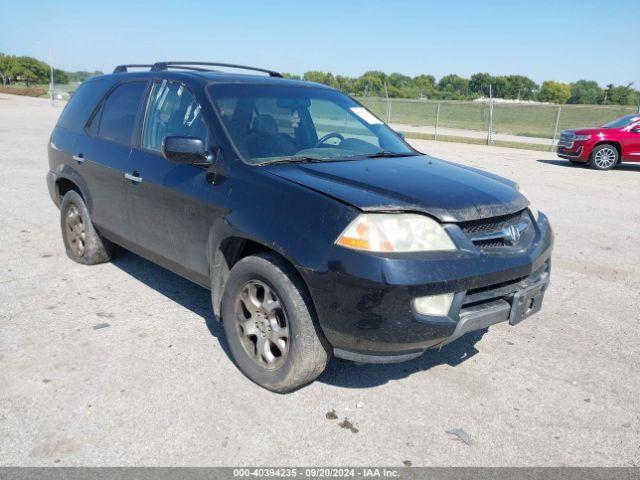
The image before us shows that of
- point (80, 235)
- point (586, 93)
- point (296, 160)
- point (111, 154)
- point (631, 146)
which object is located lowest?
point (80, 235)

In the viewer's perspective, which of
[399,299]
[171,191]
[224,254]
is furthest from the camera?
[171,191]

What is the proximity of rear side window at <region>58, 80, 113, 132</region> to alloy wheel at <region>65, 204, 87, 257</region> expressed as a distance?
78 centimetres

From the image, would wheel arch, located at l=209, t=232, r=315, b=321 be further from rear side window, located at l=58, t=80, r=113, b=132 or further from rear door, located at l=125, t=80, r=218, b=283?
rear side window, located at l=58, t=80, r=113, b=132

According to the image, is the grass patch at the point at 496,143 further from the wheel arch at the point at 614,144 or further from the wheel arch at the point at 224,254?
the wheel arch at the point at 224,254

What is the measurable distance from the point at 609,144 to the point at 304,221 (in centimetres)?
1422

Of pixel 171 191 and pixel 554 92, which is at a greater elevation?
pixel 554 92

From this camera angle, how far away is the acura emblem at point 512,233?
3096 mm

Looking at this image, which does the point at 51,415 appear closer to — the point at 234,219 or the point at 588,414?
the point at 234,219

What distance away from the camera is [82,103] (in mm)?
5094

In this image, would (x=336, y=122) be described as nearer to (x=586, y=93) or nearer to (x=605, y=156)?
(x=605, y=156)

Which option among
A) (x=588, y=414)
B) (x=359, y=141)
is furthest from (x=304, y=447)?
(x=359, y=141)

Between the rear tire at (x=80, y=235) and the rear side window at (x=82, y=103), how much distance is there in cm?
65

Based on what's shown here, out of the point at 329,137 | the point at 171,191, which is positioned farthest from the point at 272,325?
the point at 329,137

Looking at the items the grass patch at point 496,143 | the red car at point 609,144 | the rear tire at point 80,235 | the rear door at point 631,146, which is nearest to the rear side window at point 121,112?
the rear tire at point 80,235
